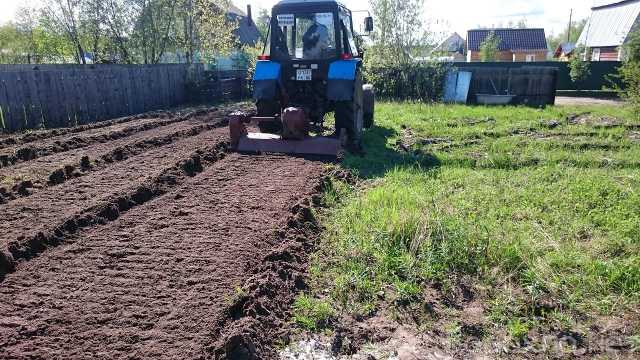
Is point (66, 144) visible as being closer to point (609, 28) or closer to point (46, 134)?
point (46, 134)

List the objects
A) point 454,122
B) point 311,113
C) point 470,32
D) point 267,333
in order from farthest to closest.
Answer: point 470,32, point 454,122, point 311,113, point 267,333

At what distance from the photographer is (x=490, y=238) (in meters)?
4.19

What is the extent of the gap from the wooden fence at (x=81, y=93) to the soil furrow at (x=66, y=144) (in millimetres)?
2192

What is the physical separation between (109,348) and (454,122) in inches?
406

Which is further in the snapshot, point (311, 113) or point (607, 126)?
point (607, 126)

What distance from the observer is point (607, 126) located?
10680 mm

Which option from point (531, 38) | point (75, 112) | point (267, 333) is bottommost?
point (267, 333)

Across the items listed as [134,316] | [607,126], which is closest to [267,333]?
[134,316]

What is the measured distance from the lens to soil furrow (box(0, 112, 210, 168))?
7.51m

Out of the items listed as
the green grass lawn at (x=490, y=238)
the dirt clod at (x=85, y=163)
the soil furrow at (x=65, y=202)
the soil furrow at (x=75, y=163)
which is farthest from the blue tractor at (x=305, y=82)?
the dirt clod at (x=85, y=163)

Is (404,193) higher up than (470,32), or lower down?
lower down

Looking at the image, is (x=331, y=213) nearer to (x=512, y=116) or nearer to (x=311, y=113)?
(x=311, y=113)

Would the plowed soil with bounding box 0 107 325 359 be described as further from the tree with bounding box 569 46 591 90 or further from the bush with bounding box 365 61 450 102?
the tree with bounding box 569 46 591 90

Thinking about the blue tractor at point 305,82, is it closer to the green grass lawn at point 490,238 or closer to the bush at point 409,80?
the green grass lawn at point 490,238
